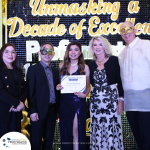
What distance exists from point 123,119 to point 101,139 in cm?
147

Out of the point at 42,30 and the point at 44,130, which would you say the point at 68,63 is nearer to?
the point at 44,130

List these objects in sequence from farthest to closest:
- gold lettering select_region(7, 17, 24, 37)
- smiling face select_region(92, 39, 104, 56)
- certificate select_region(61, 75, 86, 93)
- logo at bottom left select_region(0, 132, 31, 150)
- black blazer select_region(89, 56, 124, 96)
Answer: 1. gold lettering select_region(7, 17, 24, 37)
2. smiling face select_region(92, 39, 104, 56)
3. black blazer select_region(89, 56, 124, 96)
4. certificate select_region(61, 75, 86, 93)
5. logo at bottom left select_region(0, 132, 31, 150)

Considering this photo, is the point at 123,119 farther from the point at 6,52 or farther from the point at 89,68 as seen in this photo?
the point at 6,52

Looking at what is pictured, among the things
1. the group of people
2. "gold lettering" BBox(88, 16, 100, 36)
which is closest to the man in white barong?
the group of people

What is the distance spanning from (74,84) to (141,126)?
1141 mm

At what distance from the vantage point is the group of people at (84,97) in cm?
286

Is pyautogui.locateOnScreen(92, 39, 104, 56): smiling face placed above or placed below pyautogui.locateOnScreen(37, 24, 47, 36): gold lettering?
below

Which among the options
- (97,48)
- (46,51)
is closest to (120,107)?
(97,48)

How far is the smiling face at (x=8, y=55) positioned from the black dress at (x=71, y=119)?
1038 mm

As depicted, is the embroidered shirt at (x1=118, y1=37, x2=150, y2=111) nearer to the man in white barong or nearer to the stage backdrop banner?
the man in white barong

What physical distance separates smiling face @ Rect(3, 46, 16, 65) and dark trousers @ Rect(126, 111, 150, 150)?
6.47 feet

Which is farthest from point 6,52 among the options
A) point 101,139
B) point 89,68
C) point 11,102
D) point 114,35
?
point 114,35

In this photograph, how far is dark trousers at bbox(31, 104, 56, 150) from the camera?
303 centimetres

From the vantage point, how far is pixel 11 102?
112 inches
